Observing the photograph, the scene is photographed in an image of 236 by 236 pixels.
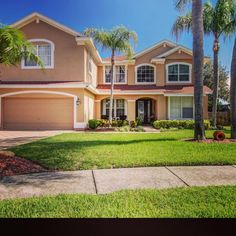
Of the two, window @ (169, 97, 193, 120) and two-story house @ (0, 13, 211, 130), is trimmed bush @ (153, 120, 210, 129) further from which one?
two-story house @ (0, 13, 211, 130)

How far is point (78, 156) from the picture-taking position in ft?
25.2

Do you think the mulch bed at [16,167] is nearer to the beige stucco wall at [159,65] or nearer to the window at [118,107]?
the window at [118,107]

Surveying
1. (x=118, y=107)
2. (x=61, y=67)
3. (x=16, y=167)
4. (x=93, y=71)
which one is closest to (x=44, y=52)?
(x=61, y=67)

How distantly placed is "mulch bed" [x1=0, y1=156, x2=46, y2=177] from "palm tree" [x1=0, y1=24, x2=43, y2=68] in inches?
115

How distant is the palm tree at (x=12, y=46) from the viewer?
21.5ft

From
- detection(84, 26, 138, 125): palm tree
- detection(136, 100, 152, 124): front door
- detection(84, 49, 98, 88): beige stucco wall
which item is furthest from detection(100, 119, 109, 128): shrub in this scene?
detection(136, 100, 152, 124): front door

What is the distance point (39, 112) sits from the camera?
17.7 meters

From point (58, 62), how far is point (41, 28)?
2.46 metres

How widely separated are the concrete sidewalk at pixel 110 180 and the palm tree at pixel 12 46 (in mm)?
3493

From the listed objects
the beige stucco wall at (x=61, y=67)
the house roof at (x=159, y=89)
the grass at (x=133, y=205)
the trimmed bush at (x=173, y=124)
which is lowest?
the grass at (x=133, y=205)

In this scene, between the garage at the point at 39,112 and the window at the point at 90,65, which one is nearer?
the garage at the point at 39,112

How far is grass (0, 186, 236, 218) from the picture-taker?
3656 millimetres

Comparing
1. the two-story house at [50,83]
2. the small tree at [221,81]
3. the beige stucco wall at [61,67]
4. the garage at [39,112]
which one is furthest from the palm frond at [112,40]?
the small tree at [221,81]
